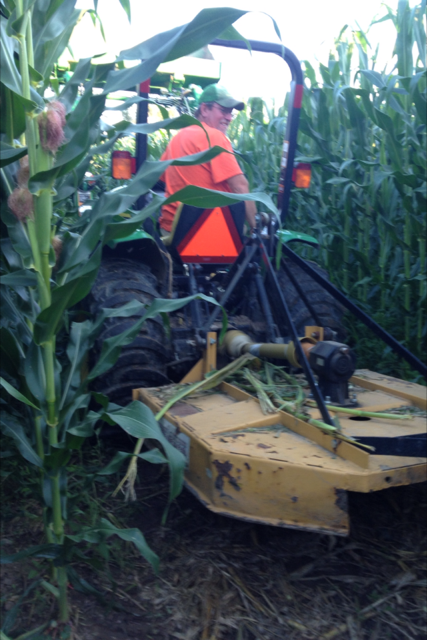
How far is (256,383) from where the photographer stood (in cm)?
263

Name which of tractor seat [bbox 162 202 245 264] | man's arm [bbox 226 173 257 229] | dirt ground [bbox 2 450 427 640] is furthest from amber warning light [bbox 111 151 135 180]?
dirt ground [bbox 2 450 427 640]

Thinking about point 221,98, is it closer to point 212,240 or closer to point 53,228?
point 212,240

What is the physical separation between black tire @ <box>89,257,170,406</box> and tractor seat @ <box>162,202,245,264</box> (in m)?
0.34

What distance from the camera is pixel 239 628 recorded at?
1885mm

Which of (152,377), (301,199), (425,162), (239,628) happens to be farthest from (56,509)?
(301,199)

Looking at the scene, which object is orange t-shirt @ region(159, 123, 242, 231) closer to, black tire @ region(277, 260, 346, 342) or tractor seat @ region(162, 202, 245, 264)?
tractor seat @ region(162, 202, 245, 264)

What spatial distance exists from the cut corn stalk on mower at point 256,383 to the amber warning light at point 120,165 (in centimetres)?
35

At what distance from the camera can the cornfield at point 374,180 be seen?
3785 mm

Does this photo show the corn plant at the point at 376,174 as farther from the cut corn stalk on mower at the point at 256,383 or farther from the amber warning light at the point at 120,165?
the amber warning light at the point at 120,165

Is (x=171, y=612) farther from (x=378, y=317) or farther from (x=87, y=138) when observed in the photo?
(x=378, y=317)

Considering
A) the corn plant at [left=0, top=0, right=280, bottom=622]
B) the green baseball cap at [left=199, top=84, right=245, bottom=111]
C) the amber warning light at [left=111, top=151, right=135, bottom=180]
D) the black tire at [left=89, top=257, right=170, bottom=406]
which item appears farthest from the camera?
the green baseball cap at [left=199, top=84, right=245, bottom=111]

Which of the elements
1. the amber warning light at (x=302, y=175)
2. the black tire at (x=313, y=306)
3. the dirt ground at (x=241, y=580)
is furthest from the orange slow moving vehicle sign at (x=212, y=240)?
the dirt ground at (x=241, y=580)

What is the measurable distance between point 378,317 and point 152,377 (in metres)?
1.98

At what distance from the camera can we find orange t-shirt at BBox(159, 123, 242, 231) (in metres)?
3.25
